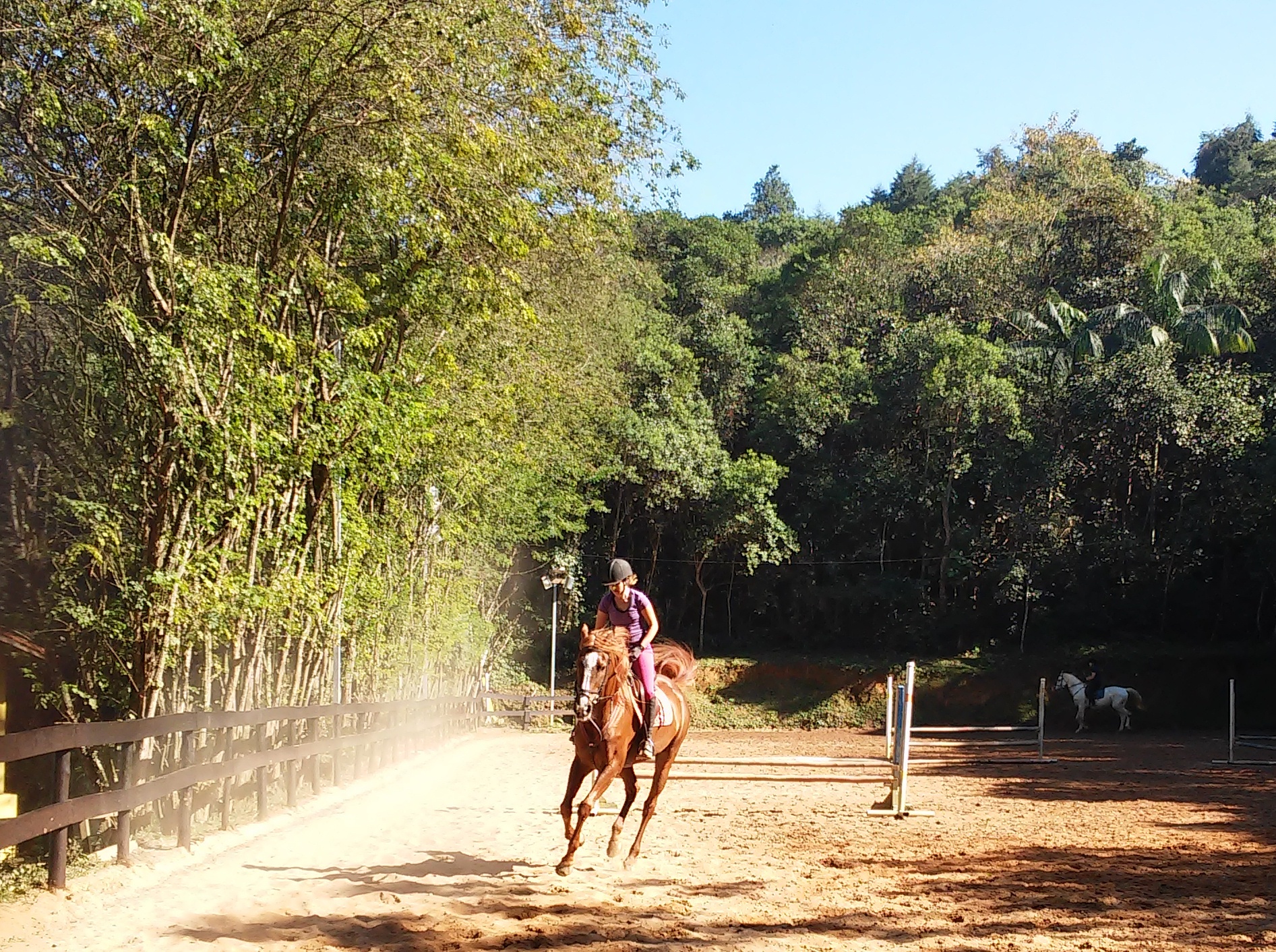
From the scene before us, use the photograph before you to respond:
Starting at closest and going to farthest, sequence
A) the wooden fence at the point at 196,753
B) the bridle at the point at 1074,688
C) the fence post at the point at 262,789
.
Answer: the wooden fence at the point at 196,753 → the fence post at the point at 262,789 → the bridle at the point at 1074,688

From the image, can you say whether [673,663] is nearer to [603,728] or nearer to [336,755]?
[603,728]

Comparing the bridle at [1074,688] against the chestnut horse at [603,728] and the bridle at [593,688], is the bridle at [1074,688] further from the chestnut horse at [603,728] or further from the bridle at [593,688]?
the bridle at [593,688]

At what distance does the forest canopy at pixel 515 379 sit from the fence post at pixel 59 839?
8.35 feet

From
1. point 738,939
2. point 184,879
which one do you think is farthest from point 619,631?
point 184,879

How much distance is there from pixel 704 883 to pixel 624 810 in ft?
2.60

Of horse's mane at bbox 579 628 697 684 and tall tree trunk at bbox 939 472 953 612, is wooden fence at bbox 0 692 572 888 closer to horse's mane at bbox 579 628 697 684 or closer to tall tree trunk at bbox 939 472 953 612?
horse's mane at bbox 579 628 697 684

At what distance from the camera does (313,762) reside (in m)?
12.5

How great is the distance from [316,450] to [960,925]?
7236 millimetres

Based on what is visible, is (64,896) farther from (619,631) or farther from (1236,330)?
(1236,330)

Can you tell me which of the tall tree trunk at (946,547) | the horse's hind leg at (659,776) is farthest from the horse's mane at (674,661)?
the tall tree trunk at (946,547)

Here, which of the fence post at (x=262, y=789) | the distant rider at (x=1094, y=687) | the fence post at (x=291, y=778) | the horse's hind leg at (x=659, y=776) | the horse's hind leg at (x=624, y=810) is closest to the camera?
the horse's hind leg at (x=624, y=810)

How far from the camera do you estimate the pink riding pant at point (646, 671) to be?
842cm

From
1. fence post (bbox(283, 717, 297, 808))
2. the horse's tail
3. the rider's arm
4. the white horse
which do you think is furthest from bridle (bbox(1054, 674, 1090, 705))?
the rider's arm

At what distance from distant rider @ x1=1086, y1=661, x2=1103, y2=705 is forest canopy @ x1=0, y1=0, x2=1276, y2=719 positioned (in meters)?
3.73
